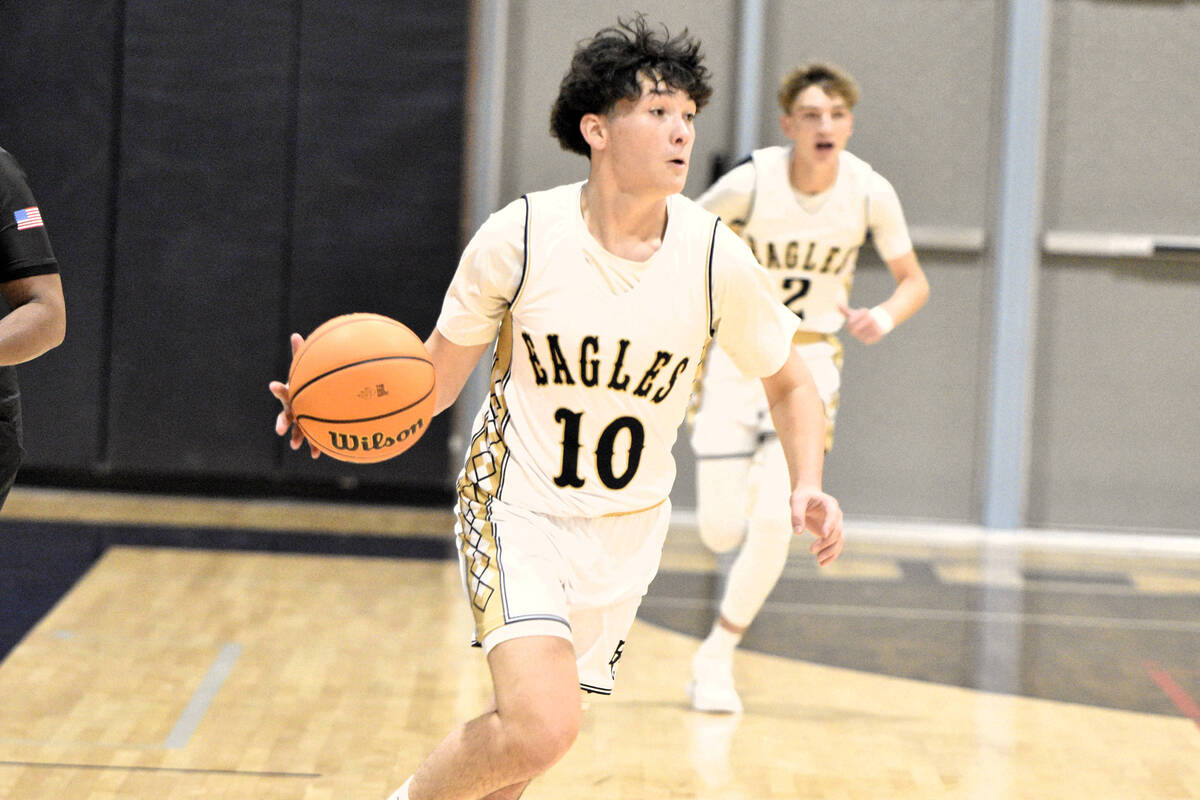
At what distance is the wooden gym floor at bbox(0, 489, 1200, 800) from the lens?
3.94 m

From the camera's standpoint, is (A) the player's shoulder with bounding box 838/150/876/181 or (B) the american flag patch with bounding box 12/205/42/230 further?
(A) the player's shoulder with bounding box 838/150/876/181

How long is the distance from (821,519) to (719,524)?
2.12 metres

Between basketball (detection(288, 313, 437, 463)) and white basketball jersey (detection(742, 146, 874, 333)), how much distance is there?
2222 millimetres

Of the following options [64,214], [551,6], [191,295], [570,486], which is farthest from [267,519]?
[570,486]

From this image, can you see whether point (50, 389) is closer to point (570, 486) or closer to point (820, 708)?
point (820, 708)

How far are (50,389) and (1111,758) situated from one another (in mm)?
5896

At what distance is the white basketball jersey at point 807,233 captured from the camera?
4.89 metres

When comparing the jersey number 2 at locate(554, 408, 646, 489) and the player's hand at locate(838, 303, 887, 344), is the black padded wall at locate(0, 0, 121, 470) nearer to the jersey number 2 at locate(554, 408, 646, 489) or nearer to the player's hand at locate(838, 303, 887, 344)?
the player's hand at locate(838, 303, 887, 344)

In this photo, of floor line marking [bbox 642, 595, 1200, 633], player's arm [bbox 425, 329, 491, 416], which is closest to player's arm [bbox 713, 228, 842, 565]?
player's arm [bbox 425, 329, 491, 416]

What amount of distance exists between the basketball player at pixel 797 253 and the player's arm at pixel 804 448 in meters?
1.72

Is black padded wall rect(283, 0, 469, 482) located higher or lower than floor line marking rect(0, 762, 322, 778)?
higher

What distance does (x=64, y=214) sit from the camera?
8.00m

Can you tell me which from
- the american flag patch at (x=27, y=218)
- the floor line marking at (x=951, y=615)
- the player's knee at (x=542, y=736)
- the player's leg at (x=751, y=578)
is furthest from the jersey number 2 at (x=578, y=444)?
the floor line marking at (x=951, y=615)

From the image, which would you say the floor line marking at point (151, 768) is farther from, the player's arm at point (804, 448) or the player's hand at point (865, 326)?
the player's hand at point (865, 326)
